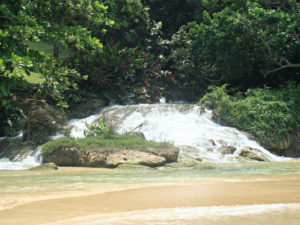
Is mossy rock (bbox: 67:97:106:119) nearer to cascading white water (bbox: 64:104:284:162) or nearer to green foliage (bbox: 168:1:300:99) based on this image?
cascading white water (bbox: 64:104:284:162)

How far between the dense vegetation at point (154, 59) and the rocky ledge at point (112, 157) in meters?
1.44

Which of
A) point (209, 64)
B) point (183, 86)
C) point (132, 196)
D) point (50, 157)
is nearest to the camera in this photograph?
point (132, 196)

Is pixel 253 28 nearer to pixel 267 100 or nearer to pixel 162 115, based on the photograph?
pixel 267 100

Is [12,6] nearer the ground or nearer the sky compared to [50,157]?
nearer the sky

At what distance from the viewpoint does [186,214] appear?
3.42 meters

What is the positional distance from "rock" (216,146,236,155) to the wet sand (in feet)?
16.7

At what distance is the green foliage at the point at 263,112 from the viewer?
12445 mm

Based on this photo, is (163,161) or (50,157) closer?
(163,161)

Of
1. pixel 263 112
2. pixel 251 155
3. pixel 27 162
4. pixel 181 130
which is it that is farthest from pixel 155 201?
pixel 263 112

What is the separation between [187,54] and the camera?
774 inches

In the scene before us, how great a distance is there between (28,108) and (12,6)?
430 centimetres

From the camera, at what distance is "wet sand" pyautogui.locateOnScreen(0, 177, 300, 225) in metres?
3.49

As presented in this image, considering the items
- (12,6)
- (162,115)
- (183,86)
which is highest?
(12,6)

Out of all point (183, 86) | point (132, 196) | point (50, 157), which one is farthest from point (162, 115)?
point (132, 196)
